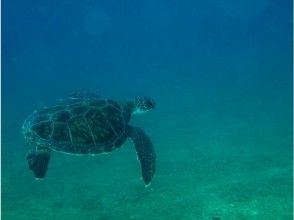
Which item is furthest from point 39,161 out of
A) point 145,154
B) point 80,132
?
point 145,154

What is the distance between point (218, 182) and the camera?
10.1m

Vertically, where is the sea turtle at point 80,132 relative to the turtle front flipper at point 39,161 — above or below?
above

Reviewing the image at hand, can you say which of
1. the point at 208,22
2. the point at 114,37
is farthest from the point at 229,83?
the point at 114,37

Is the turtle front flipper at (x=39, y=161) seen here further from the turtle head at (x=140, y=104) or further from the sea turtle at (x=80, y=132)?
the turtle head at (x=140, y=104)

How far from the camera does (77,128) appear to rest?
762cm

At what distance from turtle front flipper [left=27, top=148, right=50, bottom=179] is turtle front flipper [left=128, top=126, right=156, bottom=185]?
1.55 m

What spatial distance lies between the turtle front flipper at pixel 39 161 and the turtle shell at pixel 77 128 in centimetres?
15

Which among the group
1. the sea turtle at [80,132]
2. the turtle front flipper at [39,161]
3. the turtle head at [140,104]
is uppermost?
the turtle head at [140,104]

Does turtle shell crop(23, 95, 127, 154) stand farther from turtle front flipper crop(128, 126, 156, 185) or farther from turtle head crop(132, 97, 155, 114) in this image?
turtle head crop(132, 97, 155, 114)

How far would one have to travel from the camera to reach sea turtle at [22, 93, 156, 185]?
24.2 ft

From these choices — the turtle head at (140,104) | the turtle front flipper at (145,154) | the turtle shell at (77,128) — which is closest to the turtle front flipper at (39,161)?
the turtle shell at (77,128)

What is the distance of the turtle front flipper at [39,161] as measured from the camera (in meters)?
7.03

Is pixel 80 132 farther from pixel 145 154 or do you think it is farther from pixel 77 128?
pixel 145 154

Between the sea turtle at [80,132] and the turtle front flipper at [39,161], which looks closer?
the turtle front flipper at [39,161]
